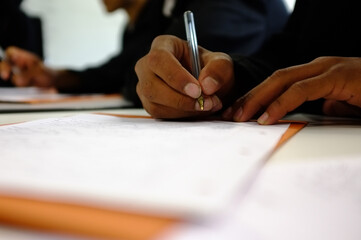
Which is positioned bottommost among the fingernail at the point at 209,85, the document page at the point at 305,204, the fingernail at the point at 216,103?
the fingernail at the point at 216,103

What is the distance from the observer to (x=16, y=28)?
119 cm

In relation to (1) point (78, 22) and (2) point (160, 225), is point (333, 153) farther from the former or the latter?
(1) point (78, 22)

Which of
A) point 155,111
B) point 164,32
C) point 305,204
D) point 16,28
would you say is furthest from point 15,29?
point 305,204

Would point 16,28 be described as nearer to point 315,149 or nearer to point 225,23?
point 225,23

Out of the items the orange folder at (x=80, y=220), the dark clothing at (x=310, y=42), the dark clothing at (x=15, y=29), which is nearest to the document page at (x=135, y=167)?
the orange folder at (x=80, y=220)

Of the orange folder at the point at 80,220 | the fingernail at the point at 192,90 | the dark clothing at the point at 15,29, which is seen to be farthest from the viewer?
the dark clothing at the point at 15,29

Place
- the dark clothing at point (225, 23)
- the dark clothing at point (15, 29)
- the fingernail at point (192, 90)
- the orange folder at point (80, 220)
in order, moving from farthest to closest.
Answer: the dark clothing at point (15, 29), the dark clothing at point (225, 23), the fingernail at point (192, 90), the orange folder at point (80, 220)

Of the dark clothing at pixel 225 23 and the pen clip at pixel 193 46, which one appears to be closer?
the pen clip at pixel 193 46

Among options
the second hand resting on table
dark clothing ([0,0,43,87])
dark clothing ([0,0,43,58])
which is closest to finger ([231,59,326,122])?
the second hand resting on table

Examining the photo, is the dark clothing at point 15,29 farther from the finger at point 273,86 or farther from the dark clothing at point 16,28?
the finger at point 273,86

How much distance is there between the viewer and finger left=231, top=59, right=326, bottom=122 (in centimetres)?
30

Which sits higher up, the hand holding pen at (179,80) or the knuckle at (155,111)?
the hand holding pen at (179,80)

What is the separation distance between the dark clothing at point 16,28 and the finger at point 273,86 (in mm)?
1125

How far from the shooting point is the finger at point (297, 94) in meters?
0.28
